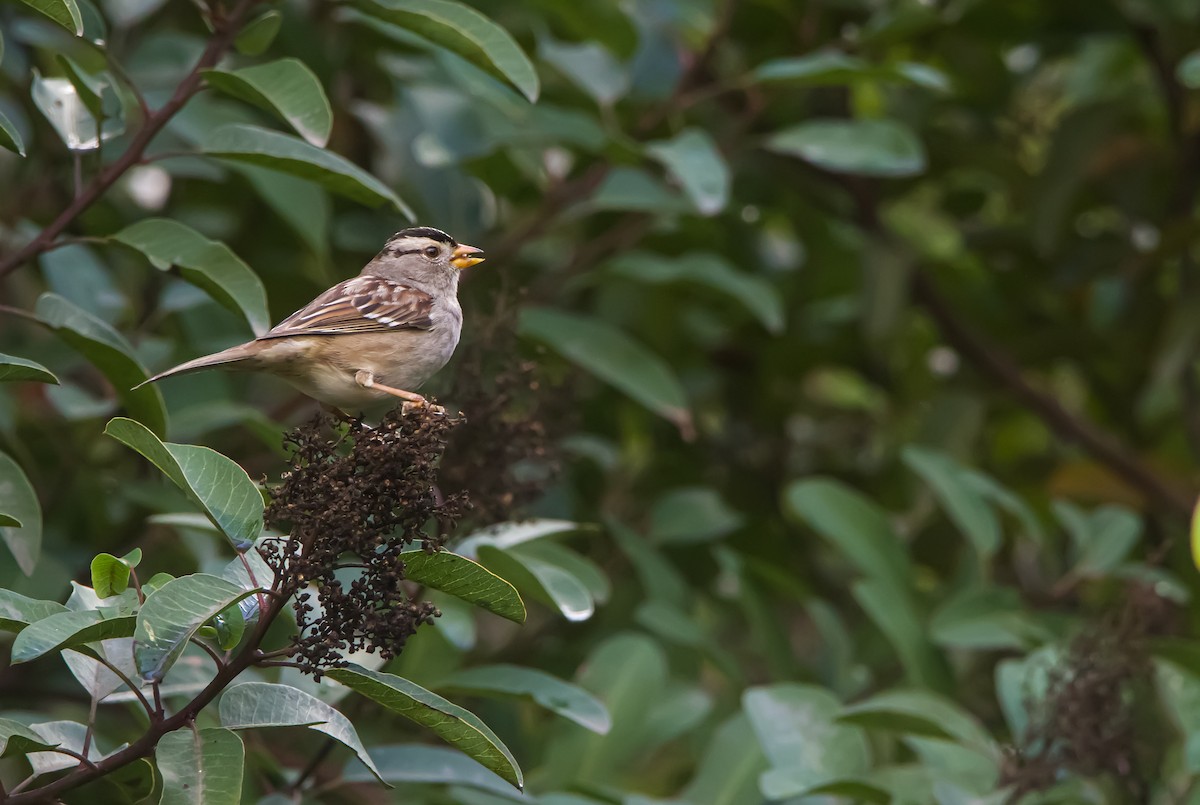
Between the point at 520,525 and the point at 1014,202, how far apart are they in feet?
10.7

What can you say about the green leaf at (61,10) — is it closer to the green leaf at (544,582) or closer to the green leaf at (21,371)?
the green leaf at (21,371)

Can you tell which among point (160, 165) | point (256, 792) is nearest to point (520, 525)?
point (256, 792)

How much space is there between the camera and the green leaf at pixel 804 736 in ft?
11.2

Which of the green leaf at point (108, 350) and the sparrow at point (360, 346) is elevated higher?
the sparrow at point (360, 346)

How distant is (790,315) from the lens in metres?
5.65

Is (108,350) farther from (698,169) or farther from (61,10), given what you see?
(698,169)

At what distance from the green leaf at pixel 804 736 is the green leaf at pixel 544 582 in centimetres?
64

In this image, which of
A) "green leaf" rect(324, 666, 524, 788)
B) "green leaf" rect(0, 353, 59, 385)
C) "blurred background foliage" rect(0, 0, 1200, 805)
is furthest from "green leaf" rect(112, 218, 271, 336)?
"green leaf" rect(324, 666, 524, 788)

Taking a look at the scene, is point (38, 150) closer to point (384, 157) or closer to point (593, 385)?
point (384, 157)

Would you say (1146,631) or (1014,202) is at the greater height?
(1014,202)

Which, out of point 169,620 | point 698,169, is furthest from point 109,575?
point 698,169

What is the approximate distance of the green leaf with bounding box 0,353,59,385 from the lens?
2.48 metres

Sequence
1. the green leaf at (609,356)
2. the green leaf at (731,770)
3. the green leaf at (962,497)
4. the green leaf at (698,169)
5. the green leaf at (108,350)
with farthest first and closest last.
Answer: the green leaf at (962,497)
the green leaf at (609,356)
the green leaf at (698,169)
the green leaf at (731,770)
the green leaf at (108,350)

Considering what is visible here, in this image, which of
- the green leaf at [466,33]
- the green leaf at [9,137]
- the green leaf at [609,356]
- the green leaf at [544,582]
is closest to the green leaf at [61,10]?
the green leaf at [9,137]
